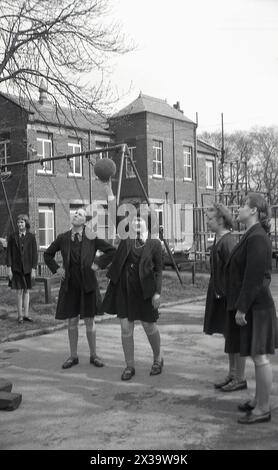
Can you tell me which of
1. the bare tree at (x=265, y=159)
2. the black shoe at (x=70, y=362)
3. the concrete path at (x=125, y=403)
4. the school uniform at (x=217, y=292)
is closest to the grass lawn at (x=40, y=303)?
A: the concrete path at (x=125, y=403)

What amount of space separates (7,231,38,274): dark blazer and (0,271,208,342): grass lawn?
994 mm

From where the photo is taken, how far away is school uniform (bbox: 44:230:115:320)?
6.30m

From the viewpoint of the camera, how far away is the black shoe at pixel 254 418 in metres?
4.27

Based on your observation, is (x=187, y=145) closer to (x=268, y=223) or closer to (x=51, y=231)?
(x=51, y=231)

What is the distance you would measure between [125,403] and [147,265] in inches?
61.7

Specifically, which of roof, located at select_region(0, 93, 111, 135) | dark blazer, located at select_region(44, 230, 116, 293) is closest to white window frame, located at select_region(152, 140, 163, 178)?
roof, located at select_region(0, 93, 111, 135)

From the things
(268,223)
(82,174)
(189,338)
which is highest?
(82,174)

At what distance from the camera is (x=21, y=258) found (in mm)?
9602

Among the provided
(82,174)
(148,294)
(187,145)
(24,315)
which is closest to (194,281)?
(24,315)

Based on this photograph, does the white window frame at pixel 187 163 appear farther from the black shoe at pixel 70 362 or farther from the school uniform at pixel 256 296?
the school uniform at pixel 256 296

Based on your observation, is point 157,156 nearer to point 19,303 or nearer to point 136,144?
point 136,144

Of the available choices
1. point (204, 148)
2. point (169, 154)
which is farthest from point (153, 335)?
point (204, 148)

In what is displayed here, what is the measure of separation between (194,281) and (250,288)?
11616mm

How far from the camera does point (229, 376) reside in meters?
5.39
